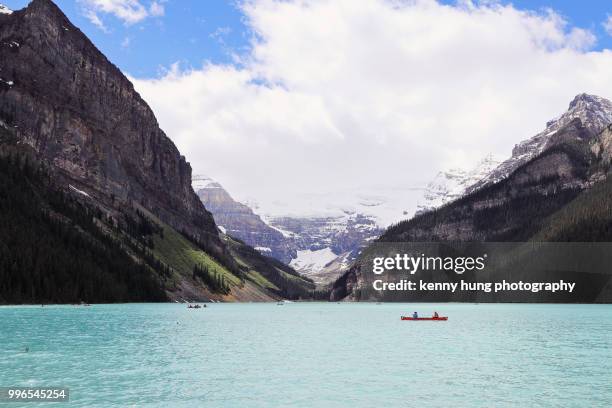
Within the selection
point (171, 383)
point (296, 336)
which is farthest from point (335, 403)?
point (296, 336)

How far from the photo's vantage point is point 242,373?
6681 cm

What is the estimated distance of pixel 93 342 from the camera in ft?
304

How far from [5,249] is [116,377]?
502 ft

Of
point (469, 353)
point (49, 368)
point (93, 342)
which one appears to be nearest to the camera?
point (49, 368)

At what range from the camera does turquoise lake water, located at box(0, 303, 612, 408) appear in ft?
176

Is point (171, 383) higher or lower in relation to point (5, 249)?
lower

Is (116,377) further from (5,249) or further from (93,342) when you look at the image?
(5,249)

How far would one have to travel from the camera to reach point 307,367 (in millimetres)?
71750

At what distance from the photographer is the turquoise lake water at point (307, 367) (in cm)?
5359

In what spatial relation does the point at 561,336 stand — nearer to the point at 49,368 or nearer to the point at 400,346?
the point at 400,346

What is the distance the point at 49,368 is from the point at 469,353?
171 ft

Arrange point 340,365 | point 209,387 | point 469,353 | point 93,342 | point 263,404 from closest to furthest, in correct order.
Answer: point 263,404, point 209,387, point 340,365, point 469,353, point 93,342

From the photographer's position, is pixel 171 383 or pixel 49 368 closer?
pixel 171 383

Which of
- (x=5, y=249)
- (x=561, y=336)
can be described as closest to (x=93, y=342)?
(x=561, y=336)
